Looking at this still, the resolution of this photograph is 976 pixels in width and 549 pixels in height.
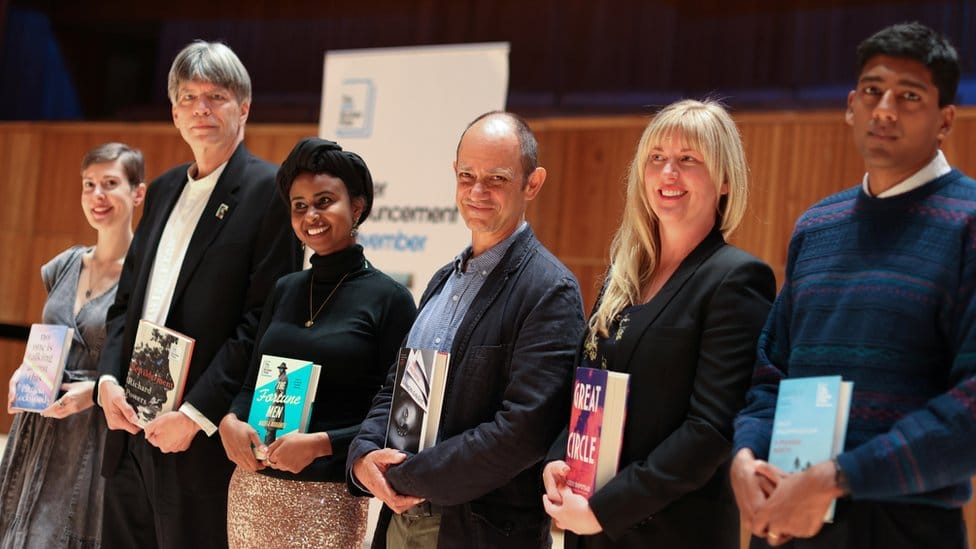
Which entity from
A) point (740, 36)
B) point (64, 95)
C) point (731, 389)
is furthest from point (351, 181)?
point (64, 95)

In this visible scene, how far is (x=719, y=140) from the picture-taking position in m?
1.93

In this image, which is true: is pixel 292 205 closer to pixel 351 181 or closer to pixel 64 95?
pixel 351 181

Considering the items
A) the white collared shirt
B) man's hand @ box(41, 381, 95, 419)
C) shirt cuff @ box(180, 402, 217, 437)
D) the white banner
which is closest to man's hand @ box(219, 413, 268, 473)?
shirt cuff @ box(180, 402, 217, 437)

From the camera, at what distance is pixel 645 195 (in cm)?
204

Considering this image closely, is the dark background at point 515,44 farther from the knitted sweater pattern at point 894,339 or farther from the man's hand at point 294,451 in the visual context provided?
the knitted sweater pattern at point 894,339

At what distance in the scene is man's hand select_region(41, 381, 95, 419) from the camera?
3033 mm

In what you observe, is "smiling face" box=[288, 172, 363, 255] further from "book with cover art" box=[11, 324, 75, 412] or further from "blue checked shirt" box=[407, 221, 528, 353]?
"book with cover art" box=[11, 324, 75, 412]

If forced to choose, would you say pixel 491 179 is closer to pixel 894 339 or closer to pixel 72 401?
pixel 894 339

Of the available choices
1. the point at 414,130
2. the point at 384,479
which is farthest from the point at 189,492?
the point at 414,130

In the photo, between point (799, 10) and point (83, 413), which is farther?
point (799, 10)

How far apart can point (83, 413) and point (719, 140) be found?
2.29 meters

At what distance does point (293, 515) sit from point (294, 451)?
18cm

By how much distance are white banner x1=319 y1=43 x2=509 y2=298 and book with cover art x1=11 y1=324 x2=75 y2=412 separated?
5.52 ft

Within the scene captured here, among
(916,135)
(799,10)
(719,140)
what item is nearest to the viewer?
(916,135)
